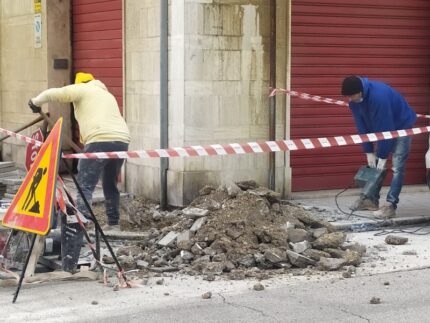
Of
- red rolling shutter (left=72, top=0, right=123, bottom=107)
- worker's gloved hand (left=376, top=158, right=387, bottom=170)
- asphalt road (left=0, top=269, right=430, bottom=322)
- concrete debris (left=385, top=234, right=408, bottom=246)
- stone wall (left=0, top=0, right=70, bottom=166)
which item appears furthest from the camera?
stone wall (left=0, top=0, right=70, bottom=166)

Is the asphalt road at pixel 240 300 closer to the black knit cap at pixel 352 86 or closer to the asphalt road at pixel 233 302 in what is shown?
the asphalt road at pixel 233 302

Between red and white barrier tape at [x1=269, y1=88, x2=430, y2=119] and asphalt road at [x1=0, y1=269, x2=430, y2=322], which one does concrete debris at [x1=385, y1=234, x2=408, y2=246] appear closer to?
asphalt road at [x1=0, y1=269, x2=430, y2=322]

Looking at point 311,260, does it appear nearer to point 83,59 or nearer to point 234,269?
point 234,269

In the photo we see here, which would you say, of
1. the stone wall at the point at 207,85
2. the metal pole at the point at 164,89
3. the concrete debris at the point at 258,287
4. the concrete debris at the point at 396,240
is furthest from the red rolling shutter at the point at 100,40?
the concrete debris at the point at 258,287

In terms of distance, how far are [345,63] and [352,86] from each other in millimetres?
2213

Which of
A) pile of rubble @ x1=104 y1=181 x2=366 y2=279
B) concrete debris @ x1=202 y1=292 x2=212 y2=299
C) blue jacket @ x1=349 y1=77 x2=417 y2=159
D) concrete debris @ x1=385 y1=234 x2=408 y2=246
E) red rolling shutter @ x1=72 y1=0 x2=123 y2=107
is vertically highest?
red rolling shutter @ x1=72 y1=0 x2=123 y2=107

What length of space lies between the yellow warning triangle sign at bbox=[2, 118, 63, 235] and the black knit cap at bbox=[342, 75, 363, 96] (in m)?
4.03

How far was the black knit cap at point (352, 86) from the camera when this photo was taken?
9.80m

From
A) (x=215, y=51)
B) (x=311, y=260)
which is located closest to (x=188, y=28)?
(x=215, y=51)

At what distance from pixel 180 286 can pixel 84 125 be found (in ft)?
8.35

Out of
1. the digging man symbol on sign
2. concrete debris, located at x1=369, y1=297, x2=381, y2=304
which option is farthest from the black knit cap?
the digging man symbol on sign

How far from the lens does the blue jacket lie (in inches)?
392

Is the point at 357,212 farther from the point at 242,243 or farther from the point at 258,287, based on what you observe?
the point at 258,287

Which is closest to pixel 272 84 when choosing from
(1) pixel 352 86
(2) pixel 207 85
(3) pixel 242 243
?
(2) pixel 207 85
